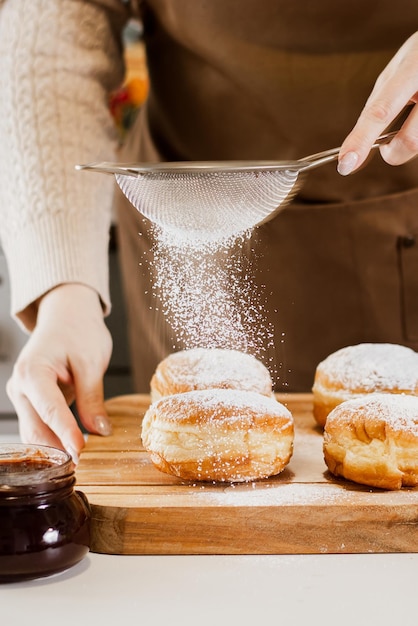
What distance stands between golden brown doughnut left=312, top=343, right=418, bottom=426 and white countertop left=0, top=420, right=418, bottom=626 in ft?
1.13

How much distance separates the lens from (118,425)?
130 cm

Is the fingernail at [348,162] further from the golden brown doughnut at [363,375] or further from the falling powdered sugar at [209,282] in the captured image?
the golden brown doughnut at [363,375]

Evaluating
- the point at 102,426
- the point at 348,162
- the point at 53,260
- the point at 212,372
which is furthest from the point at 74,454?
the point at 348,162

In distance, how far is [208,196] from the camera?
1084mm

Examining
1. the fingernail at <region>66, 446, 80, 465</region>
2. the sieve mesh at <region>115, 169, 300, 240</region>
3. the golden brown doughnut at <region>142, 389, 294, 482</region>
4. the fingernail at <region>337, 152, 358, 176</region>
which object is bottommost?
the fingernail at <region>66, 446, 80, 465</region>

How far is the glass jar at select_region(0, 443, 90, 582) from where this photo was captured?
0.79m

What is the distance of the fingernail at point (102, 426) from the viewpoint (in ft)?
4.07

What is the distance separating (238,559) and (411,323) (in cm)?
90

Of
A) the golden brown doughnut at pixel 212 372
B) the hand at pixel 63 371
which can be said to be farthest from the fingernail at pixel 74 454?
the golden brown doughnut at pixel 212 372

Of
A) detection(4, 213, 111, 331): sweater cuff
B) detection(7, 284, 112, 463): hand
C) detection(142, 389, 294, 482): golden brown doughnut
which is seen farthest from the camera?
detection(4, 213, 111, 331): sweater cuff

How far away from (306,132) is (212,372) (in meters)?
0.61

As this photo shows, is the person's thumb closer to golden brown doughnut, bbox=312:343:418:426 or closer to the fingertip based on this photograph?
golden brown doughnut, bbox=312:343:418:426

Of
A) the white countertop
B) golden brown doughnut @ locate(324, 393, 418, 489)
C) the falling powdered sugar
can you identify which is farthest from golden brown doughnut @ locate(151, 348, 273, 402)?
the white countertop

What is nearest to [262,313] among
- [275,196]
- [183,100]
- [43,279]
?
[275,196]
